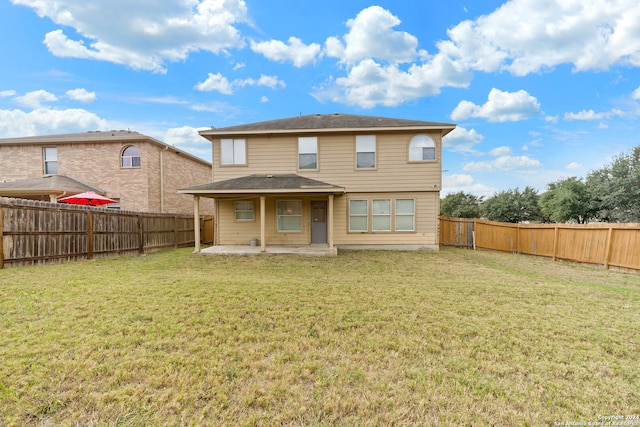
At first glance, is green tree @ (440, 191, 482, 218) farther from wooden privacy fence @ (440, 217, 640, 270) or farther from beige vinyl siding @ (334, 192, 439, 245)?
beige vinyl siding @ (334, 192, 439, 245)

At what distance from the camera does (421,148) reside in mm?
12602

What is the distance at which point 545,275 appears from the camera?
8289 millimetres

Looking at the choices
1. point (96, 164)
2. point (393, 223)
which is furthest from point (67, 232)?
point (393, 223)

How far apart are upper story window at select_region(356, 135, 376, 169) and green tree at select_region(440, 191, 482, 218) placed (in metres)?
25.1

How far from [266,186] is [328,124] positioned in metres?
4.37

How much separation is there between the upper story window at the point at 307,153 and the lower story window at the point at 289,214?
1714 millimetres

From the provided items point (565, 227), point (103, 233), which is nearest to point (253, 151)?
point (103, 233)

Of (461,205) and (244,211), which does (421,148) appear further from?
(461,205)

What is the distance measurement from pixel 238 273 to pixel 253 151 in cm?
711

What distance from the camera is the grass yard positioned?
2271 mm

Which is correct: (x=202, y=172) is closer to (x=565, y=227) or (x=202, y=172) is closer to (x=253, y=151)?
(x=253, y=151)

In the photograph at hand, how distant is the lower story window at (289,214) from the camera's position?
12.9 metres

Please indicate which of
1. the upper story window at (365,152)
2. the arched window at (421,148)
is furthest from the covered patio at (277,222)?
the arched window at (421,148)

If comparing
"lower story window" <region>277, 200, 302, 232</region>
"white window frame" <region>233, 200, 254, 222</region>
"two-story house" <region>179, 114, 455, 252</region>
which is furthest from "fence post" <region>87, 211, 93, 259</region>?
"lower story window" <region>277, 200, 302, 232</region>
